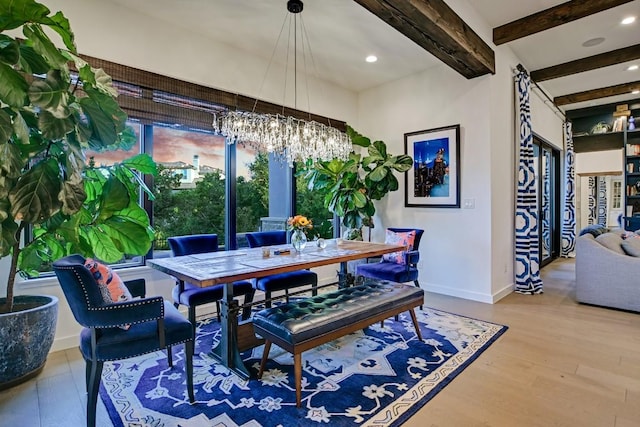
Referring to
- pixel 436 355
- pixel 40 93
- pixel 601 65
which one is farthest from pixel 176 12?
pixel 601 65

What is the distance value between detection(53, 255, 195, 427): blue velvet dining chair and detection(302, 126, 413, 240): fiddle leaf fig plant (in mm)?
3214

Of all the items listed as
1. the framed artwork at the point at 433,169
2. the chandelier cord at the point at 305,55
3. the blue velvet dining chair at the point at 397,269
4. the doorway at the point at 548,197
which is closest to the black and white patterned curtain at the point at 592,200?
the doorway at the point at 548,197

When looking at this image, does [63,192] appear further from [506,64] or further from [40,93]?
[506,64]

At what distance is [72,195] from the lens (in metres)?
2.04

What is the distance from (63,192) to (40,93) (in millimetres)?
554

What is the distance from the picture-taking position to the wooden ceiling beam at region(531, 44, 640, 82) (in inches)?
179

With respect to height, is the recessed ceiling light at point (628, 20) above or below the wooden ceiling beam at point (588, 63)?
above

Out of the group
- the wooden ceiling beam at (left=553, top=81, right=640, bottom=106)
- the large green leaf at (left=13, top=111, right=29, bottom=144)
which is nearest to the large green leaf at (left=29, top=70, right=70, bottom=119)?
the large green leaf at (left=13, top=111, right=29, bottom=144)

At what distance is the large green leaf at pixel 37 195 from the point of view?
1893 millimetres

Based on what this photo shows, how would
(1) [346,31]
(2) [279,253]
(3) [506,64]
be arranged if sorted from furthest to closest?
(3) [506,64], (1) [346,31], (2) [279,253]

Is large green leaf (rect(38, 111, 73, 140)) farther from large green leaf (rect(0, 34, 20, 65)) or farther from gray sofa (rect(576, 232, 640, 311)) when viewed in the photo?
gray sofa (rect(576, 232, 640, 311))

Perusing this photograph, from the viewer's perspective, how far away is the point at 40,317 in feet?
8.03

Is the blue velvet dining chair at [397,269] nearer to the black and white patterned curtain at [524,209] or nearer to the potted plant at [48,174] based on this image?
the black and white patterned curtain at [524,209]

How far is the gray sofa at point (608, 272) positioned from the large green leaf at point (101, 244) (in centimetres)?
507
